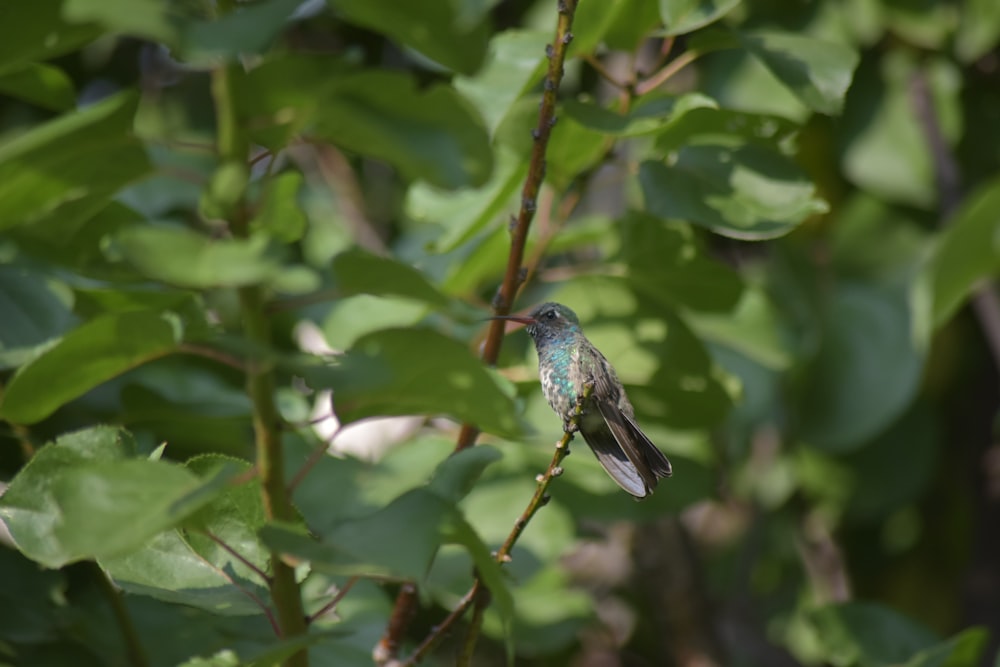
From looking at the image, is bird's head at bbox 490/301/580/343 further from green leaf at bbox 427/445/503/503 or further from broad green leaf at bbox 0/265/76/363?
broad green leaf at bbox 0/265/76/363

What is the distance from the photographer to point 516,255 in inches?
34.6

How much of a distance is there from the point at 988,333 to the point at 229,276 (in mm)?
1652

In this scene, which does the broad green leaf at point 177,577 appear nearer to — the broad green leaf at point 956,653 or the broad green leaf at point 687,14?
the broad green leaf at point 687,14

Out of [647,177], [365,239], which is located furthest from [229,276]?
[365,239]

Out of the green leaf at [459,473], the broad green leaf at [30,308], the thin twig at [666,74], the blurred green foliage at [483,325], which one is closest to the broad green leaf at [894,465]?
the blurred green foliage at [483,325]

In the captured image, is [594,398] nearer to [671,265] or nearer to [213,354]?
[671,265]

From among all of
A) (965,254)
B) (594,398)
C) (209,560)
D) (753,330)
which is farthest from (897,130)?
(209,560)

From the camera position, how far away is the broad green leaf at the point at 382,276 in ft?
2.08

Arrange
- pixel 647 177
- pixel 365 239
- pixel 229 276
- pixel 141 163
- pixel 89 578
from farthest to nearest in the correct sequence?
pixel 365 239 < pixel 89 578 < pixel 647 177 < pixel 141 163 < pixel 229 276

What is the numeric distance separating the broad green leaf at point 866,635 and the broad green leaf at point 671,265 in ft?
1.64

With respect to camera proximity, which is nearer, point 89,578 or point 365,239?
point 89,578

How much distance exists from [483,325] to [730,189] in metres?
0.34

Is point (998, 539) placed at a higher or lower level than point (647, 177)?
lower

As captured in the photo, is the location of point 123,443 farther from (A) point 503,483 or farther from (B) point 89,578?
(A) point 503,483
